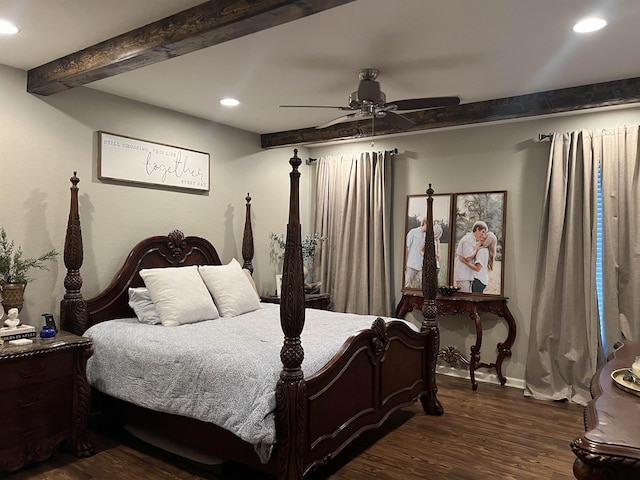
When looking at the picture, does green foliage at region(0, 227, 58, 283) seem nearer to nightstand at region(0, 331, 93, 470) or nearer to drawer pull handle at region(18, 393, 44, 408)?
nightstand at region(0, 331, 93, 470)

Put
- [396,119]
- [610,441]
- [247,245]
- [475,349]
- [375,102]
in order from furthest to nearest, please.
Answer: [247,245] → [475,349] → [396,119] → [375,102] → [610,441]

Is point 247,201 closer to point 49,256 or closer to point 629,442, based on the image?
point 49,256

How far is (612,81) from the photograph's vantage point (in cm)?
360

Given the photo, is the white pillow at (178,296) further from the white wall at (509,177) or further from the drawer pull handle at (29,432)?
the white wall at (509,177)

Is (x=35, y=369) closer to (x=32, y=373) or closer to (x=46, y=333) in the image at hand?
(x=32, y=373)

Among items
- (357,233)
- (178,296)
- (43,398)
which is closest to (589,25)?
(357,233)

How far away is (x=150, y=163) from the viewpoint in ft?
13.9

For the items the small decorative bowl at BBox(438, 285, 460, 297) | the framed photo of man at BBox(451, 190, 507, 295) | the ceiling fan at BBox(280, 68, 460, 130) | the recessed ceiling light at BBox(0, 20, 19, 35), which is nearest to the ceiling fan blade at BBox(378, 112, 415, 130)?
the ceiling fan at BBox(280, 68, 460, 130)

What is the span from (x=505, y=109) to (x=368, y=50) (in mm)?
1632

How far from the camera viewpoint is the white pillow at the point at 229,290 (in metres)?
4.05

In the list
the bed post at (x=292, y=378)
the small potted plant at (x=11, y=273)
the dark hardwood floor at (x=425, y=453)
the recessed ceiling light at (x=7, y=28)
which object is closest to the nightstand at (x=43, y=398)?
the dark hardwood floor at (x=425, y=453)

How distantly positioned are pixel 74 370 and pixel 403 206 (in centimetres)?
354

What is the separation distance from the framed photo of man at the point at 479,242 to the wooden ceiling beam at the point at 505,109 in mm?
874

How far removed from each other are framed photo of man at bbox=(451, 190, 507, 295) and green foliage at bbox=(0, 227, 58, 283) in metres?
3.63
